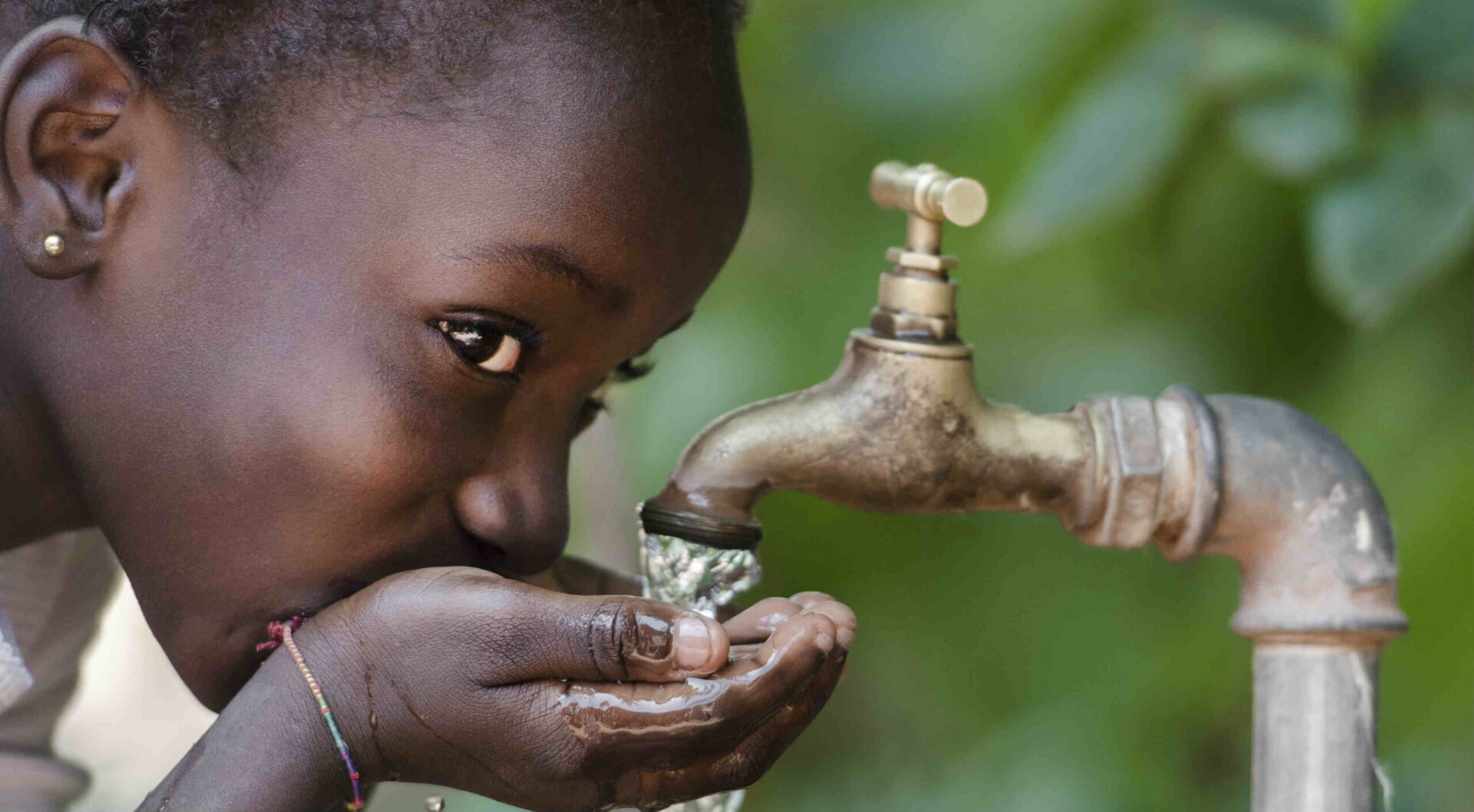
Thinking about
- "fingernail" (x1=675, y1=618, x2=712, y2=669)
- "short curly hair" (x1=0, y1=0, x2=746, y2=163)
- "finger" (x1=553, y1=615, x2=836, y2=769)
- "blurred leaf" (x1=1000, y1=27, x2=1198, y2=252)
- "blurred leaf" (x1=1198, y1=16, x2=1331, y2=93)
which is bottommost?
"finger" (x1=553, y1=615, x2=836, y2=769)

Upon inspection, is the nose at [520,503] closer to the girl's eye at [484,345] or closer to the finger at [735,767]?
the girl's eye at [484,345]

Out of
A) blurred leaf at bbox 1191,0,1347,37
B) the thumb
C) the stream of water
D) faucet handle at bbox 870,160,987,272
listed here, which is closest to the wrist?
the thumb

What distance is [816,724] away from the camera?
1.54 metres

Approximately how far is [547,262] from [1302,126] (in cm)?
78

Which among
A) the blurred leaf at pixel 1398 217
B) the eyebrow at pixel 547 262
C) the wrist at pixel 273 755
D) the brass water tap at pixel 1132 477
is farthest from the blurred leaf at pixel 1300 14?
the wrist at pixel 273 755

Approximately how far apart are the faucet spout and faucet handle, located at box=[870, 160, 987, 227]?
8cm

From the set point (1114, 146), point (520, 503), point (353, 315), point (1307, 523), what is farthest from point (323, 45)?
point (1114, 146)

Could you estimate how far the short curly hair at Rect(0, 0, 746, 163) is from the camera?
0.78 m

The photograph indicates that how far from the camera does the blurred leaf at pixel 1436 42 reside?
1.24 meters

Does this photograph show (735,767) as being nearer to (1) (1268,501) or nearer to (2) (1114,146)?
(1) (1268,501)

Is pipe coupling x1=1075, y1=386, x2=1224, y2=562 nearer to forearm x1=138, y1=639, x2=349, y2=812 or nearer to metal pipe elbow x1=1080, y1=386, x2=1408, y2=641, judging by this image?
metal pipe elbow x1=1080, y1=386, x2=1408, y2=641

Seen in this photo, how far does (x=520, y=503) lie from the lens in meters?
0.82

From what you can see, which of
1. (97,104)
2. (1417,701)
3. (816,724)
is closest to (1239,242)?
(1417,701)

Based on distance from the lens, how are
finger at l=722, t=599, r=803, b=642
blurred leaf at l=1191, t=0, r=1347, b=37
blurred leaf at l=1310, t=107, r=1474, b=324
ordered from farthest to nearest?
blurred leaf at l=1191, t=0, r=1347, b=37 < blurred leaf at l=1310, t=107, r=1474, b=324 < finger at l=722, t=599, r=803, b=642
